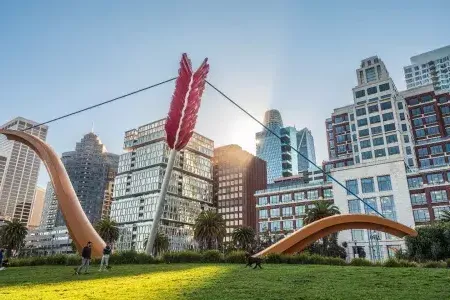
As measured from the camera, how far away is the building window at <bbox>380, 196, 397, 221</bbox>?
7094cm

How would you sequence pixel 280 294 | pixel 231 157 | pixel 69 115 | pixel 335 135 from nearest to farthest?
pixel 280 294 < pixel 69 115 < pixel 335 135 < pixel 231 157

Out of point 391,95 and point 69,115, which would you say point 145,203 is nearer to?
point 391,95

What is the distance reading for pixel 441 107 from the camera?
90688 mm

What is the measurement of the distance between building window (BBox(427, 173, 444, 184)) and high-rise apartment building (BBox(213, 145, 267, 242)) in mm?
93221

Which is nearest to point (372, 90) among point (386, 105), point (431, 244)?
point (386, 105)

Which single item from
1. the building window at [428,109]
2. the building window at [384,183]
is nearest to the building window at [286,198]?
the building window at [384,183]

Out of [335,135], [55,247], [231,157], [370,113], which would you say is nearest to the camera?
[370,113]

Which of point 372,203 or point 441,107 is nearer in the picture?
point 372,203

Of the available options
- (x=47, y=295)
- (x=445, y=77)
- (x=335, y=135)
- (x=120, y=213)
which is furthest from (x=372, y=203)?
(x=445, y=77)

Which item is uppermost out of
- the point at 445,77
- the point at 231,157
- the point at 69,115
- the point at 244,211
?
the point at 445,77

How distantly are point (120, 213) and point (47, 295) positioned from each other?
145934mm

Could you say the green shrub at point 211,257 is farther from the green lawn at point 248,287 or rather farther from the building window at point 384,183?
the building window at point 384,183

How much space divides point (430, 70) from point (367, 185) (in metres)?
122

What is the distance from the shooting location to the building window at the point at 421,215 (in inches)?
2736
